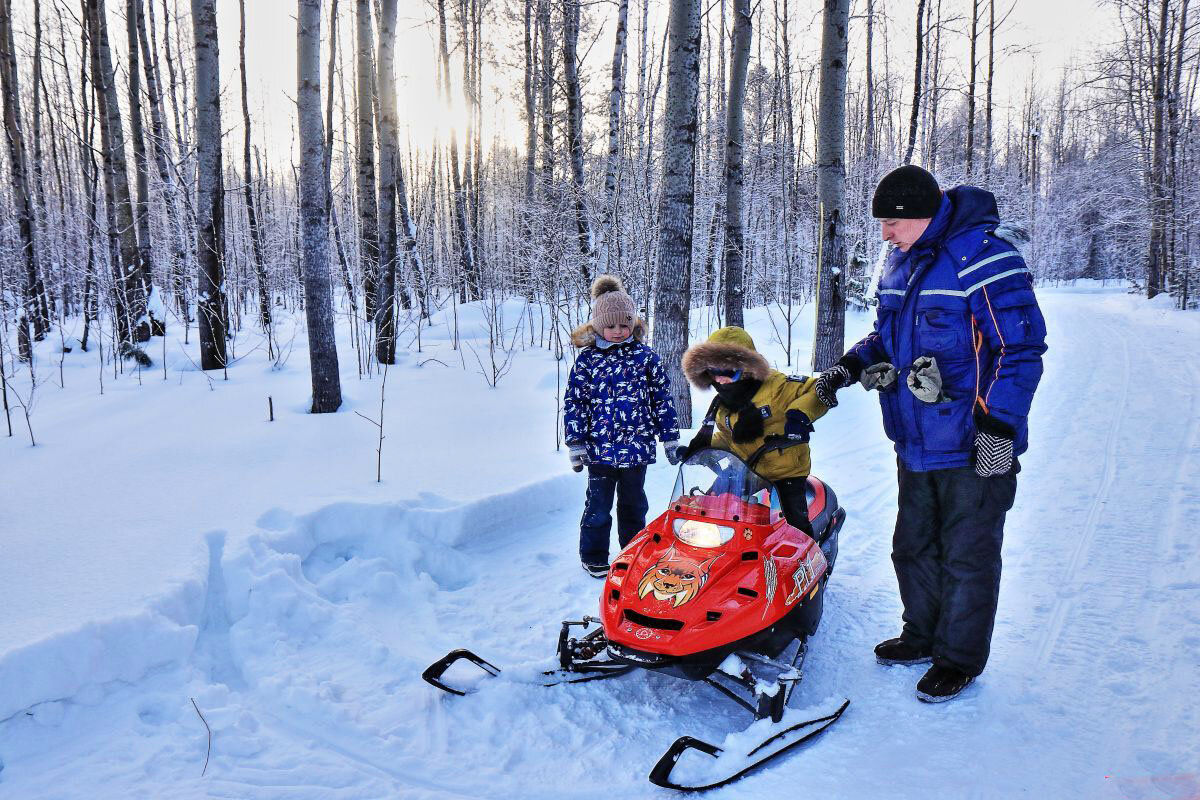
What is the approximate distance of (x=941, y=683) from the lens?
10.1 ft

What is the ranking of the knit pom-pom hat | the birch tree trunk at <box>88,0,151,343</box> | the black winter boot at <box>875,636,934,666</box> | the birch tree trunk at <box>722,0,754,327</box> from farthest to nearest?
the birch tree trunk at <box>88,0,151,343</box>, the birch tree trunk at <box>722,0,754,327</box>, the knit pom-pom hat, the black winter boot at <box>875,636,934,666</box>

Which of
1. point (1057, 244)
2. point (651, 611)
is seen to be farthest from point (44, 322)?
point (1057, 244)

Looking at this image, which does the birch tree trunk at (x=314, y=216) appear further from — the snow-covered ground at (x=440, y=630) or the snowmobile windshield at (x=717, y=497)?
the snowmobile windshield at (x=717, y=497)

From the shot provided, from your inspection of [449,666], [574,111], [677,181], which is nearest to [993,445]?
[449,666]

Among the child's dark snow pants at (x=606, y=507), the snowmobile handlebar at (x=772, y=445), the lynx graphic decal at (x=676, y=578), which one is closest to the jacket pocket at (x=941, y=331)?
the snowmobile handlebar at (x=772, y=445)

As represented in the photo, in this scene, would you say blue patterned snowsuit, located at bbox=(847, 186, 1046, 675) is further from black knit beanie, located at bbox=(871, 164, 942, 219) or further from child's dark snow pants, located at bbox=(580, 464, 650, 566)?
child's dark snow pants, located at bbox=(580, 464, 650, 566)

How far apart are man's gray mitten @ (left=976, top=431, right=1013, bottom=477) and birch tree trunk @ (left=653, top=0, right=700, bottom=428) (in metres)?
3.45

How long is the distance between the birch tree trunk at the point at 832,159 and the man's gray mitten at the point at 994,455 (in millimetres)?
6368

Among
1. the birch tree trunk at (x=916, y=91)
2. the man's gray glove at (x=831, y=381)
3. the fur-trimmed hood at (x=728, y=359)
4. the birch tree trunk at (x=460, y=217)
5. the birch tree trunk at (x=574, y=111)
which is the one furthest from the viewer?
the birch tree trunk at (x=460, y=217)

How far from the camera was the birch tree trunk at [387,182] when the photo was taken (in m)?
9.84

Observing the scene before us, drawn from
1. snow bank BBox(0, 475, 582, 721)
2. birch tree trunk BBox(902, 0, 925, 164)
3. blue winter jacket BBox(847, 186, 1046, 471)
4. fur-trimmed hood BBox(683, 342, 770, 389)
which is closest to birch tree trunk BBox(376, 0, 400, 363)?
snow bank BBox(0, 475, 582, 721)

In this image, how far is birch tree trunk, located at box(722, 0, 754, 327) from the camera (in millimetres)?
10602

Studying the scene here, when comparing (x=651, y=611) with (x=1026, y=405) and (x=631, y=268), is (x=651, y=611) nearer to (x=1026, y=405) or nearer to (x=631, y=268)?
(x=1026, y=405)

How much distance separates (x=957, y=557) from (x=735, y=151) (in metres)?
9.23
